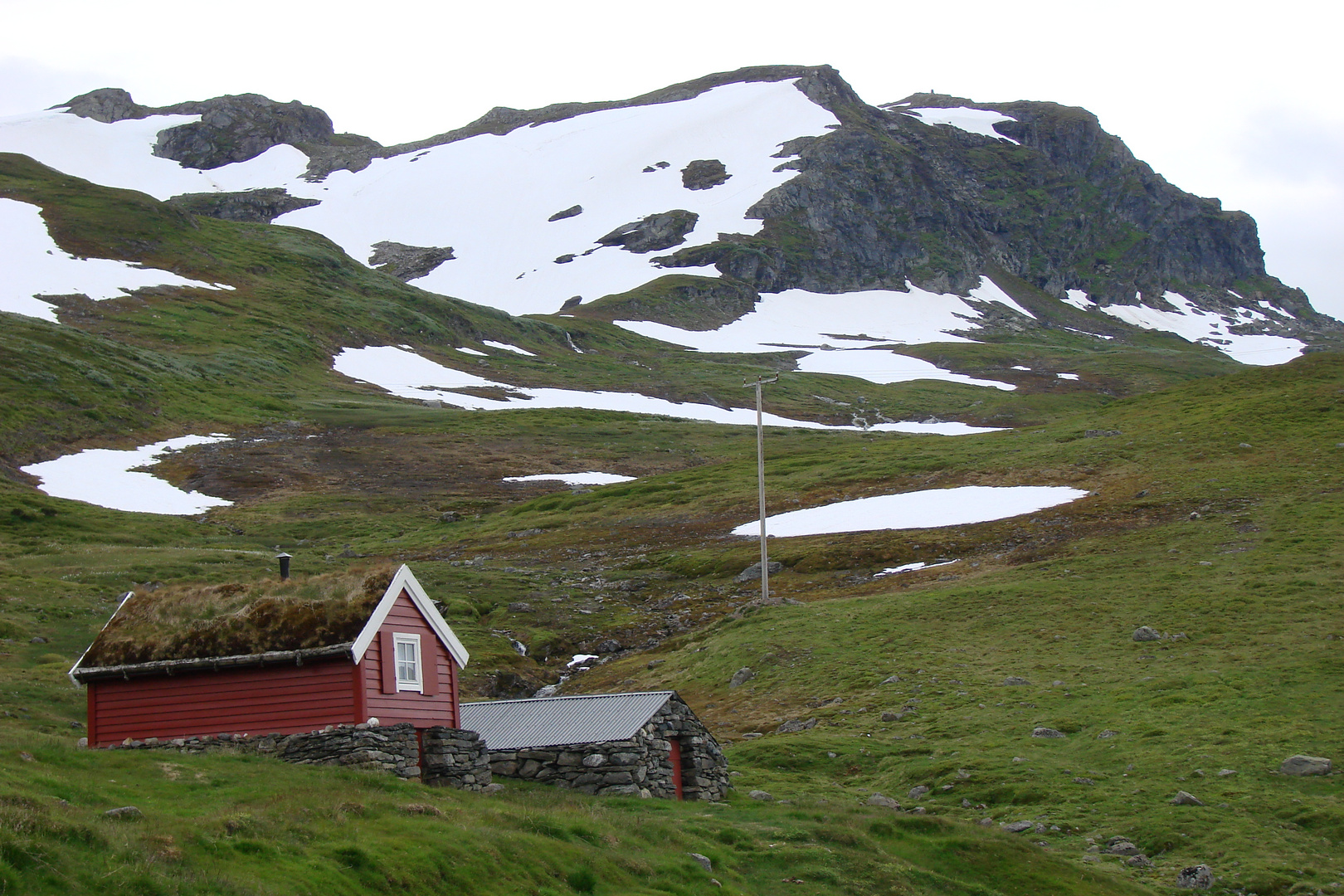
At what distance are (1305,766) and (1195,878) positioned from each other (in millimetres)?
6423

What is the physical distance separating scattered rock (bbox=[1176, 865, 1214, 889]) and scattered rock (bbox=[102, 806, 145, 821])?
18185 mm

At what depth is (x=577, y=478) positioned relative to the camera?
97.7 meters

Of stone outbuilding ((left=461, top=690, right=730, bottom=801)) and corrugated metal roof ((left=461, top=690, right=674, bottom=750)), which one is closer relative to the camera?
stone outbuilding ((left=461, top=690, right=730, bottom=801))

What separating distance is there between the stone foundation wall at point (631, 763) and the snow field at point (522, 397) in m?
100

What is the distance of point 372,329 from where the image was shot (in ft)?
530

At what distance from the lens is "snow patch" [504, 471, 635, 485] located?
316 ft

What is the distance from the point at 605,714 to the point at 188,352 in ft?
363

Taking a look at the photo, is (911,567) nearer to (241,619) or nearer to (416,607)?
(416,607)

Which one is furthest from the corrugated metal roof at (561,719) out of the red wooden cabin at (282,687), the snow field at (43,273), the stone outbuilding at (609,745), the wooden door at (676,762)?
the snow field at (43,273)

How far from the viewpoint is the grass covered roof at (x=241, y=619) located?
24531mm

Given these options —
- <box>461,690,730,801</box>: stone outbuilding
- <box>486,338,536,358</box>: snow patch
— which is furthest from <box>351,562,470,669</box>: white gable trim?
<box>486,338,536,358</box>: snow patch

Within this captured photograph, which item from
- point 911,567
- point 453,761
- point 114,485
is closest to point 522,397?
point 114,485

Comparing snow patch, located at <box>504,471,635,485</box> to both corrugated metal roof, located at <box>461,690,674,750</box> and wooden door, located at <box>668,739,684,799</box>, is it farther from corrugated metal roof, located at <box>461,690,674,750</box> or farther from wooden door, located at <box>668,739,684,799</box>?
wooden door, located at <box>668,739,684,799</box>

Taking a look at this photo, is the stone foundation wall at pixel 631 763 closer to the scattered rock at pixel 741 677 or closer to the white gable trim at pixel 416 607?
the white gable trim at pixel 416 607
